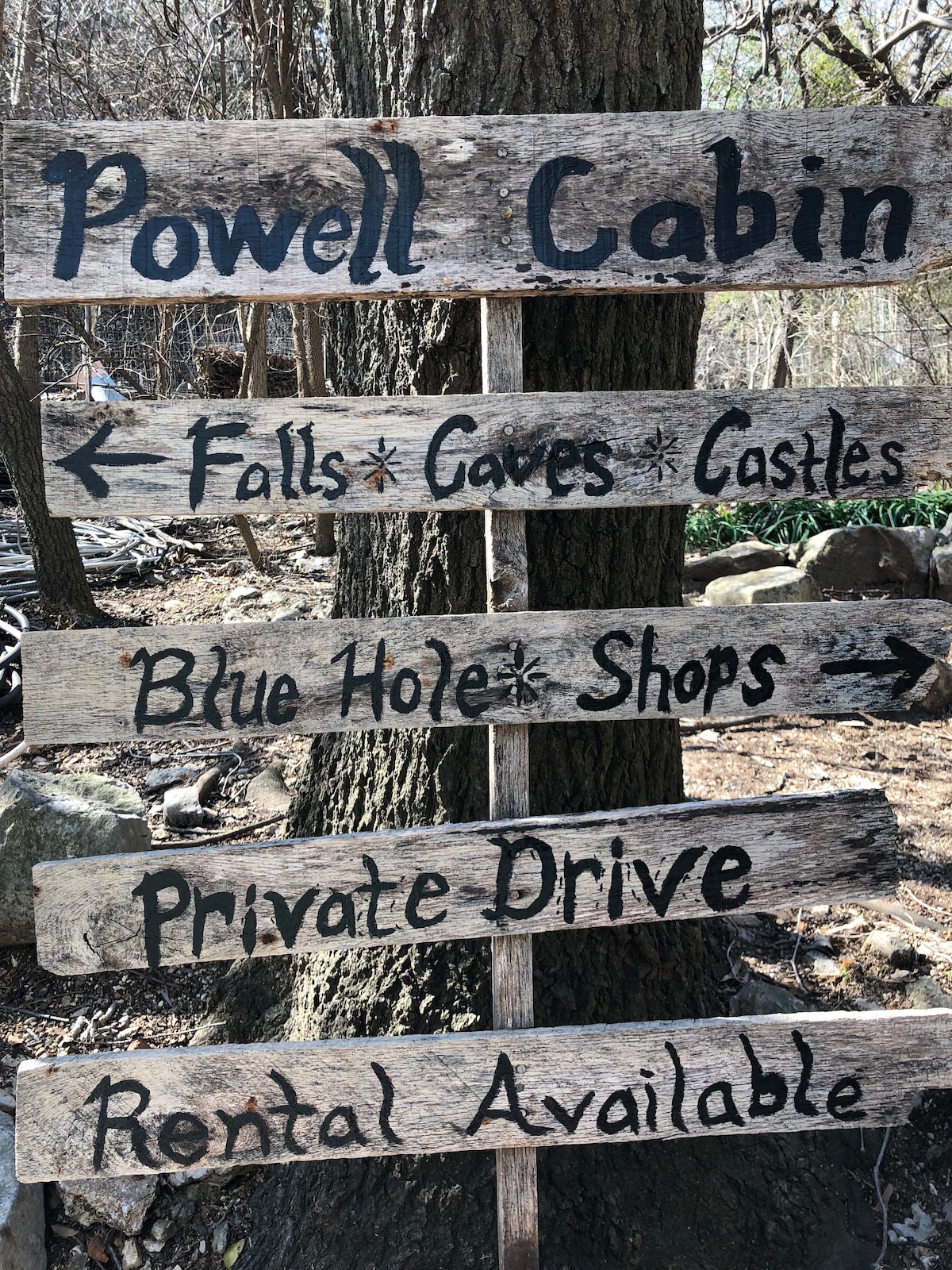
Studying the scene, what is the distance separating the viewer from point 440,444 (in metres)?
1.73

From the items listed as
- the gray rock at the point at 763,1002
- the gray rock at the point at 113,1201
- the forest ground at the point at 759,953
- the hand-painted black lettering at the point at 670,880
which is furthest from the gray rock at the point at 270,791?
the hand-painted black lettering at the point at 670,880

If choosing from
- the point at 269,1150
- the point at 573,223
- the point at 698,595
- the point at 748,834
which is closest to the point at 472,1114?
the point at 269,1150

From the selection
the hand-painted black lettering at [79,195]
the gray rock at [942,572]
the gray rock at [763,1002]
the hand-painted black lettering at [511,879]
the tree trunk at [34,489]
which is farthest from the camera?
the gray rock at [942,572]

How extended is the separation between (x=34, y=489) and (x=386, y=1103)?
530cm

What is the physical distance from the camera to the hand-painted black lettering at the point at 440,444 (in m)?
1.73

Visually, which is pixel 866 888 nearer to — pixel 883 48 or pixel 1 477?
pixel 883 48

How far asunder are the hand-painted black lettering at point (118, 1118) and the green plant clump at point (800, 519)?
318 inches

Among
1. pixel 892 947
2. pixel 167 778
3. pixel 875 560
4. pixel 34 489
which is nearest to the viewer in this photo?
pixel 892 947

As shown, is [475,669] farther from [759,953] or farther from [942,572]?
[942,572]

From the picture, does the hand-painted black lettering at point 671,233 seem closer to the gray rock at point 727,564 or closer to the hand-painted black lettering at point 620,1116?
the hand-painted black lettering at point 620,1116

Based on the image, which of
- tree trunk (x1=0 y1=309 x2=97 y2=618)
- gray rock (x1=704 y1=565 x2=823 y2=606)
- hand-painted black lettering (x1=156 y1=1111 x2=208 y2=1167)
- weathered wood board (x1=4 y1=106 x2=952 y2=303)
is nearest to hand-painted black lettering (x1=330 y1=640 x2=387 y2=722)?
weathered wood board (x1=4 y1=106 x2=952 y2=303)

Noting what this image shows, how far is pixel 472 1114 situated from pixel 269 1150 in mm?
407

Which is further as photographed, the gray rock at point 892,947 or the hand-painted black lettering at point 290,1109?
the gray rock at point 892,947

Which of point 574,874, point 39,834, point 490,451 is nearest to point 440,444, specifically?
point 490,451
